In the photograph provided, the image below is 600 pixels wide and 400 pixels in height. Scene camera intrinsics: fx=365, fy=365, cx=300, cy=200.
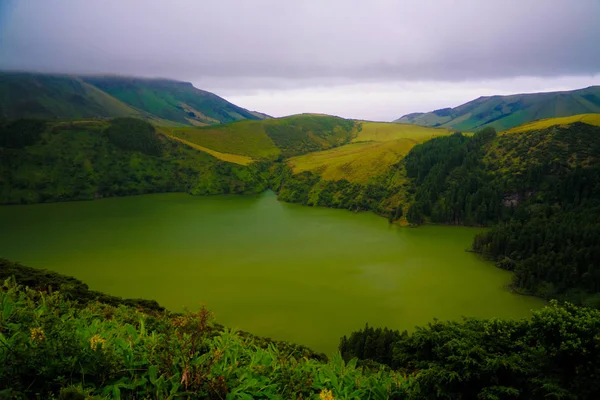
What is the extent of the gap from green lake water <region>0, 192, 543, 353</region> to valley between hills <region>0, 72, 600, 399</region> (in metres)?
0.37

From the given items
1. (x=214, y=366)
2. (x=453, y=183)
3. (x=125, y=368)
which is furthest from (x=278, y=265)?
(x=453, y=183)

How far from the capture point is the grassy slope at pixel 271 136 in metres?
137

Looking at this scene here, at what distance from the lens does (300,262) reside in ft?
162

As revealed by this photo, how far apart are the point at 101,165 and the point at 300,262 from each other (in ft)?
265

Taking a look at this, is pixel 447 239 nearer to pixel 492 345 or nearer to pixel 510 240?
pixel 510 240

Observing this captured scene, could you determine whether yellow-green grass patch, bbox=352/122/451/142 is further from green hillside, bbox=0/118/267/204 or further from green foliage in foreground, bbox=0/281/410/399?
green foliage in foreground, bbox=0/281/410/399

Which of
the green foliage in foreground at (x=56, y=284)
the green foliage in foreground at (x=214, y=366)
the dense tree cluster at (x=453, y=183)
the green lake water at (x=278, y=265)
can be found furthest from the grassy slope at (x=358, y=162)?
the green foliage in foreground at (x=214, y=366)

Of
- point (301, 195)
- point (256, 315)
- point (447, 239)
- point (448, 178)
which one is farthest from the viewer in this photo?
point (301, 195)

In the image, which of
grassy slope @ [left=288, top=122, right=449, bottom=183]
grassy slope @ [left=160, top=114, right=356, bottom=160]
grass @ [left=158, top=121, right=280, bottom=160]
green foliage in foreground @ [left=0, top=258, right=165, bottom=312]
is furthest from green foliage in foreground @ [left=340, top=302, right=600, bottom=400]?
grassy slope @ [left=160, top=114, right=356, bottom=160]

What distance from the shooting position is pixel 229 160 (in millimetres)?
122312

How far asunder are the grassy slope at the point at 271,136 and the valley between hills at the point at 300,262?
50.7 inches

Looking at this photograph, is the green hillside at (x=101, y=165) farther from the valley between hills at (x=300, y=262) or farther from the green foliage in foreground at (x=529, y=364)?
the green foliage in foreground at (x=529, y=364)

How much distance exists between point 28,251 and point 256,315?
39.7 metres

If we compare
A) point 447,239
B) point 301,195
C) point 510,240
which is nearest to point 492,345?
point 510,240
